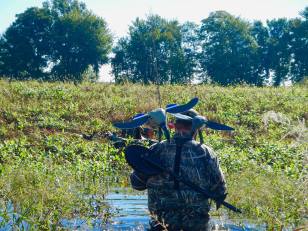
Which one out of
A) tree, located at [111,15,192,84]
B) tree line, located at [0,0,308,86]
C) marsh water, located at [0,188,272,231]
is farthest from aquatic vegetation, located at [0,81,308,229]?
tree line, located at [0,0,308,86]

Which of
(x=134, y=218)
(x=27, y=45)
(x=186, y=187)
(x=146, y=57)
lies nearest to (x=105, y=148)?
(x=134, y=218)

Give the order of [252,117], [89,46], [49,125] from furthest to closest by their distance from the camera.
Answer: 1. [89,46]
2. [252,117]
3. [49,125]

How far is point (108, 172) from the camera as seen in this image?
12.2 metres

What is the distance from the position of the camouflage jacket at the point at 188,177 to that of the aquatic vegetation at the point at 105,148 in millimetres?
985

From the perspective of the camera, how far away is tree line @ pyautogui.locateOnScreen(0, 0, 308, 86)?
190 feet

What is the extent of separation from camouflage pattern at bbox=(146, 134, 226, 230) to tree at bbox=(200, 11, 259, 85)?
51.9 meters

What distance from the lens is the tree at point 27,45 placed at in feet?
185

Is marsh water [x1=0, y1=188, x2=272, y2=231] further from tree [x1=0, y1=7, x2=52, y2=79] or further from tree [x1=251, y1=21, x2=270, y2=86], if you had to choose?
tree [x1=251, y1=21, x2=270, y2=86]

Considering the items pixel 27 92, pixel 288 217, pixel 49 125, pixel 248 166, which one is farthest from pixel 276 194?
pixel 27 92

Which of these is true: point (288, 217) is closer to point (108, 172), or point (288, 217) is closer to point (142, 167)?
point (142, 167)

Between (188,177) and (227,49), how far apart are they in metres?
59.7

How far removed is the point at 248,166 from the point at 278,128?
850 cm

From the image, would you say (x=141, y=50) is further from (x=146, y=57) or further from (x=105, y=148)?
(x=105, y=148)

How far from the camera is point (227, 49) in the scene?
64.8m
